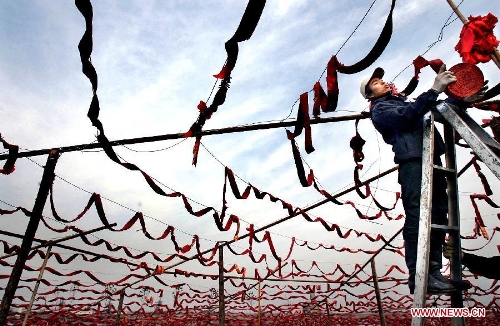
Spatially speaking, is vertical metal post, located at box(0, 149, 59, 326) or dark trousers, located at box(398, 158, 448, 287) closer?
dark trousers, located at box(398, 158, 448, 287)

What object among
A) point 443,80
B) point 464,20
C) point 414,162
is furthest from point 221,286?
point 464,20

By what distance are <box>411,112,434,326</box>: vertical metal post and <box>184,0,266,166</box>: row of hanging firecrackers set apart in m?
1.79

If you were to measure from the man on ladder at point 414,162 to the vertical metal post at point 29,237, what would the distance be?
436 centimetres

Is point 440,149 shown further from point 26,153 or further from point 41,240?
point 41,240

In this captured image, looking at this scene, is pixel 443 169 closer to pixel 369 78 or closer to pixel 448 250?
pixel 448 250

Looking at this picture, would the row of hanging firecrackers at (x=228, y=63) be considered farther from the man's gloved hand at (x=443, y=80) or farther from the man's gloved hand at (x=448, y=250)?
the man's gloved hand at (x=448, y=250)

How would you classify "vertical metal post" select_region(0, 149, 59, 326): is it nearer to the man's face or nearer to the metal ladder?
the man's face

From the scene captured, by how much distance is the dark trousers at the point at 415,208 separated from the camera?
7.97 feet

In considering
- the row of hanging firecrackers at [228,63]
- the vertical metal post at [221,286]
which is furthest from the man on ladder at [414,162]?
the vertical metal post at [221,286]

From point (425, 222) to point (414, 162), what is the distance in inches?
27.9

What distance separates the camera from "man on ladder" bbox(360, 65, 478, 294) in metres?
2.40

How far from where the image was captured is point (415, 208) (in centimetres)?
256

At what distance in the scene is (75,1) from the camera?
2.67 m

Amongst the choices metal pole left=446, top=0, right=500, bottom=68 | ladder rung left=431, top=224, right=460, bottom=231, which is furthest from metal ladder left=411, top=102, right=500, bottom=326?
metal pole left=446, top=0, right=500, bottom=68
